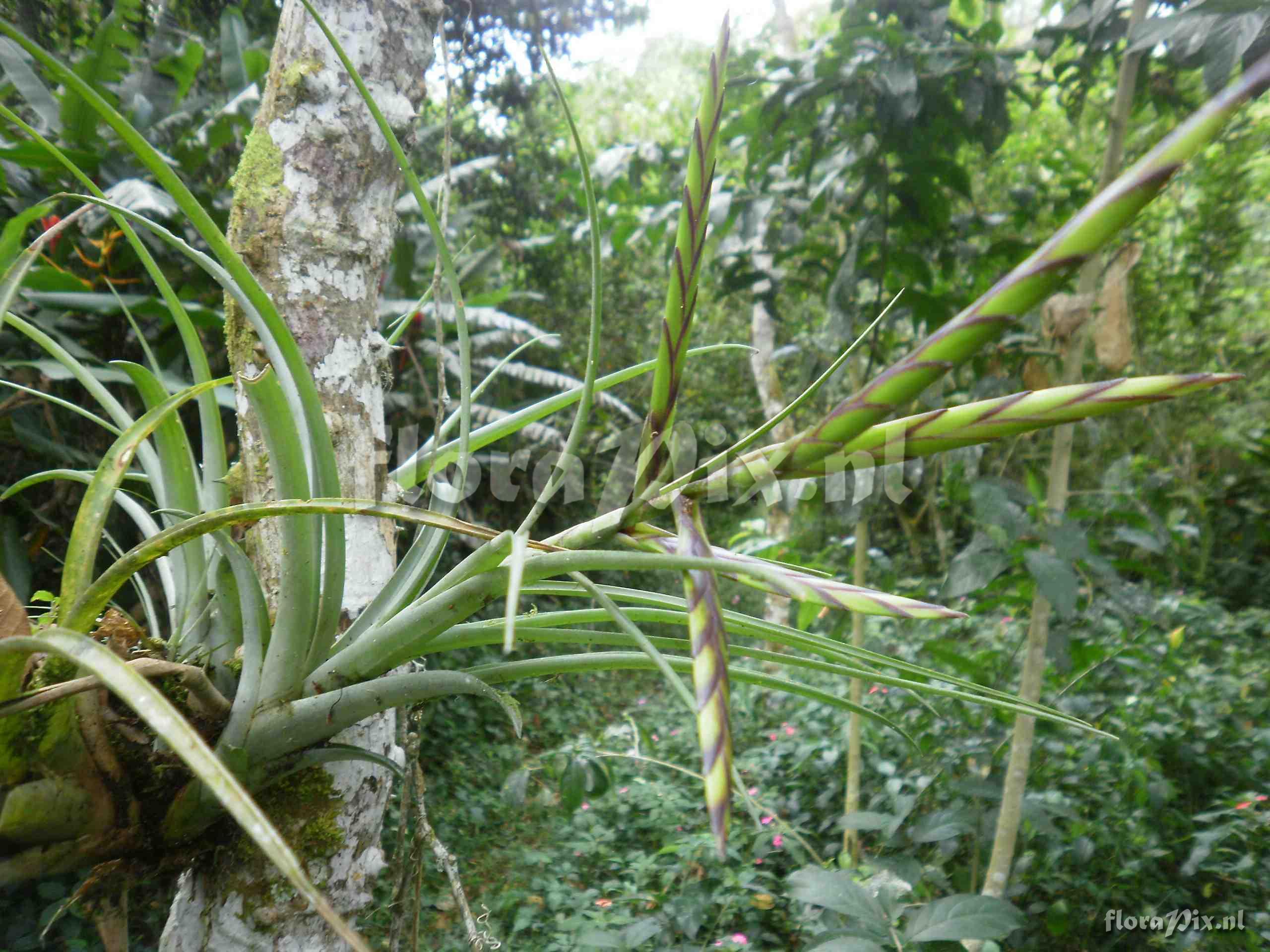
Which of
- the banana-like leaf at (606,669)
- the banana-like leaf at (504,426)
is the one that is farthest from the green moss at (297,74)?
the banana-like leaf at (606,669)

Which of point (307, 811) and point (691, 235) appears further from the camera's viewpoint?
point (307, 811)

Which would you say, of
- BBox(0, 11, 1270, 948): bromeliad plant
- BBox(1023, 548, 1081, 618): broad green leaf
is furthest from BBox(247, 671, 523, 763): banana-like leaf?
BBox(1023, 548, 1081, 618): broad green leaf

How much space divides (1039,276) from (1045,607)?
3.99ft

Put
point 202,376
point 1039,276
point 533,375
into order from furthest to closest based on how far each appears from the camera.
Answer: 1. point 533,375
2. point 202,376
3. point 1039,276

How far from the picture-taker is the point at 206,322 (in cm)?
163

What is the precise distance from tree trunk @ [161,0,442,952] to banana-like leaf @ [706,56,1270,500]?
0.48 m

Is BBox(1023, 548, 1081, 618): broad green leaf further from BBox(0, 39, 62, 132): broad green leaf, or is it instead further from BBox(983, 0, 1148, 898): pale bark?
BBox(0, 39, 62, 132): broad green leaf

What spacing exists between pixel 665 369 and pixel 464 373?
221 mm

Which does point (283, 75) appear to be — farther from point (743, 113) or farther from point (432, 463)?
point (743, 113)

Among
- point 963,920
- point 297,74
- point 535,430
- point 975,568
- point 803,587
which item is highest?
point 297,74

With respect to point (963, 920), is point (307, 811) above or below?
above

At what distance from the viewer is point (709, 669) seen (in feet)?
1.09

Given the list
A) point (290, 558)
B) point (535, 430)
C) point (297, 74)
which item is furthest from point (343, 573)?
point (535, 430)

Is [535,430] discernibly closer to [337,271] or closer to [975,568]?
[975,568]
